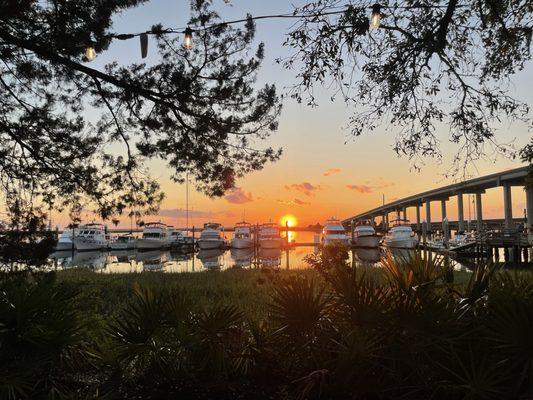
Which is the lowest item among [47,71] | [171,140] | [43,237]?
[43,237]

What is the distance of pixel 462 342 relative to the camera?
4.57m

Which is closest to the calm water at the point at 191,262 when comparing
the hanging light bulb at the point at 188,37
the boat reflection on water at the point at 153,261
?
the boat reflection on water at the point at 153,261

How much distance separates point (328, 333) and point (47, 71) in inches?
294

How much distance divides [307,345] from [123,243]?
7340 cm

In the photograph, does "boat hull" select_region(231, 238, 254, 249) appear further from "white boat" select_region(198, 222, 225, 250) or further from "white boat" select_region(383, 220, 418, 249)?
"white boat" select_region(383, 220, 418, 249)

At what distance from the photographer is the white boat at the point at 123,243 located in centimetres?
7419

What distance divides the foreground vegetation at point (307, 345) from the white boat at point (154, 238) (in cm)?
6491

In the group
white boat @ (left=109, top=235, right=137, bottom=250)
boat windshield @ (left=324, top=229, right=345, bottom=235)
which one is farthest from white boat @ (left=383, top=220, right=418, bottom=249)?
white boat @ (left=109, top=235, right=137, bottom=250)

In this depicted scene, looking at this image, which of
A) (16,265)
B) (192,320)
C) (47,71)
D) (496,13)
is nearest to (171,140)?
(47,71)

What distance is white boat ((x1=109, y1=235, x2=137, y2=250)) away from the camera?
243 feet

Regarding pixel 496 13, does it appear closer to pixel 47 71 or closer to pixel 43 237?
pixel 47 71

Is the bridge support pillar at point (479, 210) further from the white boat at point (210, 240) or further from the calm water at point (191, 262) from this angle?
the white boat at point (210, 240)

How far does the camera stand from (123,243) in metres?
74.9

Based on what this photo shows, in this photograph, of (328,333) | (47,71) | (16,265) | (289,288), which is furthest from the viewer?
(47,71)
